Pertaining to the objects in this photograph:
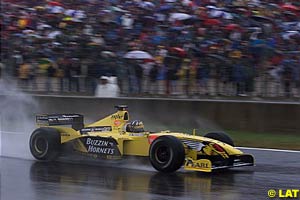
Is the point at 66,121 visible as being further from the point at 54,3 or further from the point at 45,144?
the point at 54,3

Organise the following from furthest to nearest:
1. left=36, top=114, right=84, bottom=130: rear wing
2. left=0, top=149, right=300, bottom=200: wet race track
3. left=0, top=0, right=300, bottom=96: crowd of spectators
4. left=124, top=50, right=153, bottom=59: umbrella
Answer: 1. left=124, top=50, right=153, bottom=59: umbrella
2. left=0, top=0, right=300, bottom=96: crowd of spectators
3. left=36, top=114, right=84, bottom=130: rear wing
4. left=0, top=149, right=300, bottom=200: wet race track

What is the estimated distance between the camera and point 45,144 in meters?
9.86

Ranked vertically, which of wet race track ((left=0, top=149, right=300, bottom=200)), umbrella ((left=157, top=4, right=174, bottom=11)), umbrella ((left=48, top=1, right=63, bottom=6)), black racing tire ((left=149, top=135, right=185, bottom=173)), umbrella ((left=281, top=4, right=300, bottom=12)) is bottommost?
wet race track ((left=0, top=149, right=300, bottom=200))

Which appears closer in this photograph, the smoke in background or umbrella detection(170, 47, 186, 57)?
the smoke in background

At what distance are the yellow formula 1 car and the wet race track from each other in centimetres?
18

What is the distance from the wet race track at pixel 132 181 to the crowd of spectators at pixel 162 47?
436 centimetres

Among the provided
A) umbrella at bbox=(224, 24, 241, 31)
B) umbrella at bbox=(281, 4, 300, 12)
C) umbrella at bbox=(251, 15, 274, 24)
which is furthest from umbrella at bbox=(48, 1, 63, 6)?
umbrella at bbox=(281, 4, 300, 12)

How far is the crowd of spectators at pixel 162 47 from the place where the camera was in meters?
14.2

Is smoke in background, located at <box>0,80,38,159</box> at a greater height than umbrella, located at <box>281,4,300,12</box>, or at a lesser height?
lesser

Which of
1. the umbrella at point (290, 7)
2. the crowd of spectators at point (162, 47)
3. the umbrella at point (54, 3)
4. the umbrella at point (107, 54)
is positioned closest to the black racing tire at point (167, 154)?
the crowd of spectators at point (162, 47)

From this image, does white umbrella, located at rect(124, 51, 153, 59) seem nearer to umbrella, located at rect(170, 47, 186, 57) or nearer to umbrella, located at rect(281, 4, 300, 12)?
umbrella, located at rect(170, 47, 186, 57)

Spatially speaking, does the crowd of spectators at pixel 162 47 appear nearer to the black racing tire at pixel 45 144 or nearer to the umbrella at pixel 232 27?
the umbrella at pixel 232 27

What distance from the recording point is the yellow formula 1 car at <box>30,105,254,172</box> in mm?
8578

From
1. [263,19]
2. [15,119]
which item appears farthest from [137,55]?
[15,119]
